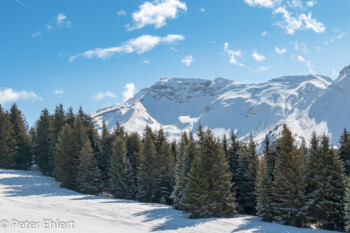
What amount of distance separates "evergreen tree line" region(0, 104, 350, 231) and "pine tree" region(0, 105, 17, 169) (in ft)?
0.50

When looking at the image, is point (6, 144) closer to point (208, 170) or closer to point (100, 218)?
point (100, 218)

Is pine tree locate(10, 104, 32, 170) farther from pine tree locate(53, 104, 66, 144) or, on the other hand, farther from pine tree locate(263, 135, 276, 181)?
pine tree locate(263, 135, 276, 181)

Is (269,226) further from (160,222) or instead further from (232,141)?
(232,141)

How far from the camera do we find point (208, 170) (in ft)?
103

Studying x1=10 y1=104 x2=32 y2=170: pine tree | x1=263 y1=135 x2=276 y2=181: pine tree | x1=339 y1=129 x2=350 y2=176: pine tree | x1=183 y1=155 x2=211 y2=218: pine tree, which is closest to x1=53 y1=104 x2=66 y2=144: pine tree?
x1=10 y1=104 x2=32 y2=170: pine tree

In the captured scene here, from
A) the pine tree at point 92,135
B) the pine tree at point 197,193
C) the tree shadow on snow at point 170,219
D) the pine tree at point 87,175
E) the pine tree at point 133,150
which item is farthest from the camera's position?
the pine tree at point 92,135

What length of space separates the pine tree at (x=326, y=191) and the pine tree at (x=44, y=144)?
43548 millimetres

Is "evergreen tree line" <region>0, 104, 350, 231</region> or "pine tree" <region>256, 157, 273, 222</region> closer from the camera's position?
"evergreen tree line" <region>0, 104, 350, 231</region>

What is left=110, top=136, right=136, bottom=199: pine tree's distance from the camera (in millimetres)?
41938

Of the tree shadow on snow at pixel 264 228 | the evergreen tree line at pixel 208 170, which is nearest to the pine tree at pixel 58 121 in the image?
the evergreen tree line at pixel 208 170

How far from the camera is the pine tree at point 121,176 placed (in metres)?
41.9

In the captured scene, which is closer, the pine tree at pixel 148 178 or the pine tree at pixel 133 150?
the pine tree at pixel 148 178

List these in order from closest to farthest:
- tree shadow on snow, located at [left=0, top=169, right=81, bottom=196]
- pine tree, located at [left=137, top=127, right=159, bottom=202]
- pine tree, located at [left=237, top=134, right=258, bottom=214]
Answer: tree shadow on snow, located at [left=0, top=169, right=81, bottom=196] < pine tree, located at [left=237, top=134, right=258, bottom=214] < pine tree, located at [left=137, top=127, right=159, bottom=202]

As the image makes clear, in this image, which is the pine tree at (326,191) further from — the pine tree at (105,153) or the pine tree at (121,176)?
the pine tree at (105,153)
